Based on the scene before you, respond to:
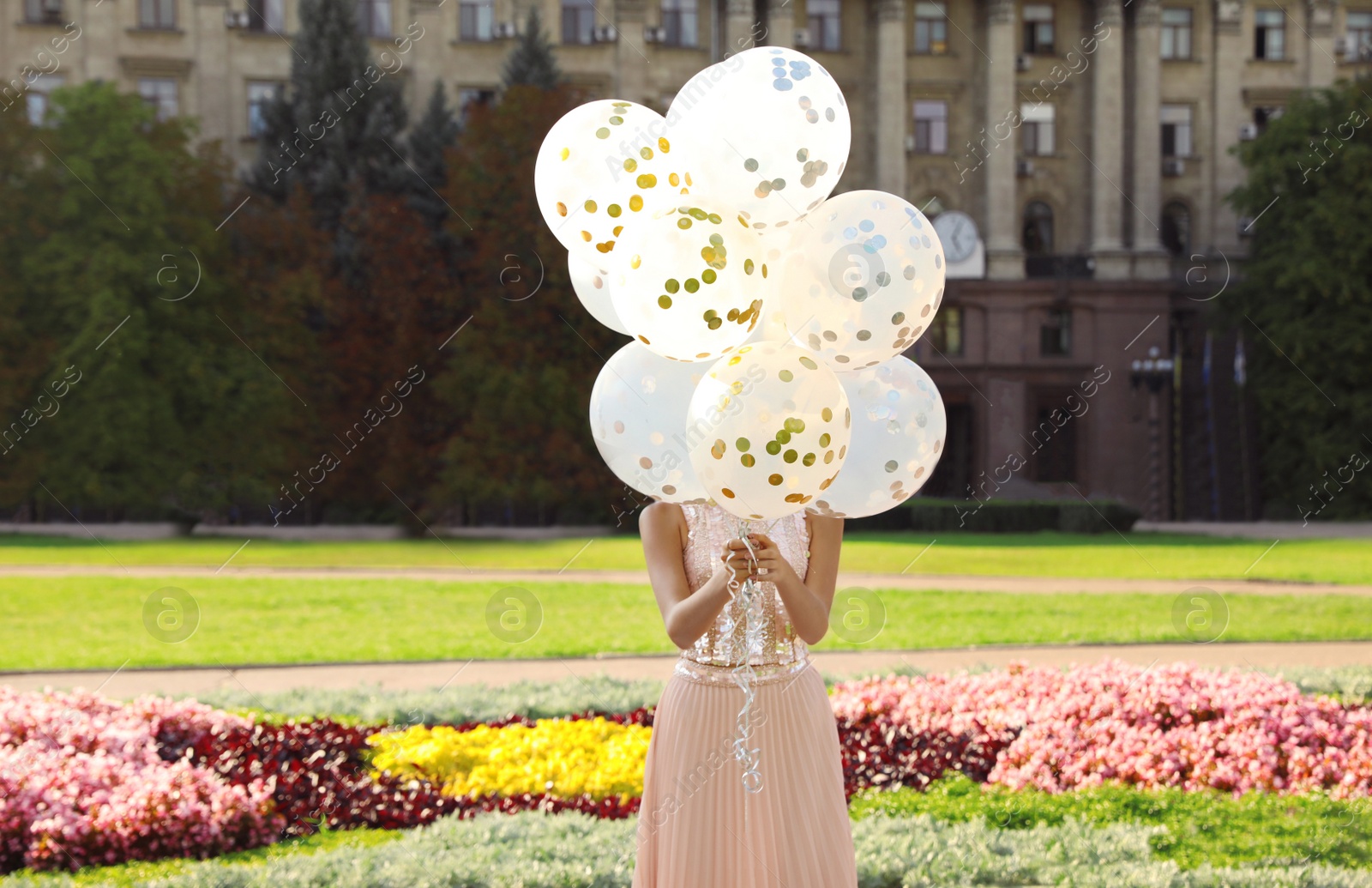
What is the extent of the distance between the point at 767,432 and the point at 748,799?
3.73ft

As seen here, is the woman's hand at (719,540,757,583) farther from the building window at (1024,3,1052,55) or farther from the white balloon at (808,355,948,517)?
the building window at (1024,3,1052,55)

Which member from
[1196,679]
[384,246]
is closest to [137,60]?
[384,246]

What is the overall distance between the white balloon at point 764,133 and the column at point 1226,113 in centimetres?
4443

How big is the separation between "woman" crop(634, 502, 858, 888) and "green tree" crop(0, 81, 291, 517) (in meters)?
27.5

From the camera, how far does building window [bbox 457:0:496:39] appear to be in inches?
1647

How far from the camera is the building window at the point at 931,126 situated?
44312mm

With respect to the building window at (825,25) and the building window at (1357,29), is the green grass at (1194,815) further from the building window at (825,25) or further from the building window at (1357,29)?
the building window at (1357,29)

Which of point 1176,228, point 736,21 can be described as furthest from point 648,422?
point 1176,228

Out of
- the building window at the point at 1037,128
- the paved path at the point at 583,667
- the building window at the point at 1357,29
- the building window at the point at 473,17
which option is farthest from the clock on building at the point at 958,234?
the paved path at the point at 583,667

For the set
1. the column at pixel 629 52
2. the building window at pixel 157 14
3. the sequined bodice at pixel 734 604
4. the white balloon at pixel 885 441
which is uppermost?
the building window at pixel 157 14

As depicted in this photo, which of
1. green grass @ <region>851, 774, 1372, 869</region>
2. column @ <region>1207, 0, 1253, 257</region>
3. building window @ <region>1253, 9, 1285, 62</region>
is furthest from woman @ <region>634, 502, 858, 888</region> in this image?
building window @ <region>1253, 9, 1285, 62</region>

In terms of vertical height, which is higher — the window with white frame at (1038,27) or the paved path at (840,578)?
the window with white frame at (1038,27)

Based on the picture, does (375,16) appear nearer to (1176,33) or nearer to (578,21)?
(578,21)

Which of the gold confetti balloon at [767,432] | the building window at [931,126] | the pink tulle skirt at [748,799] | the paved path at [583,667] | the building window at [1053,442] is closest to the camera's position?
the gold confetti balloon at [767,432]
